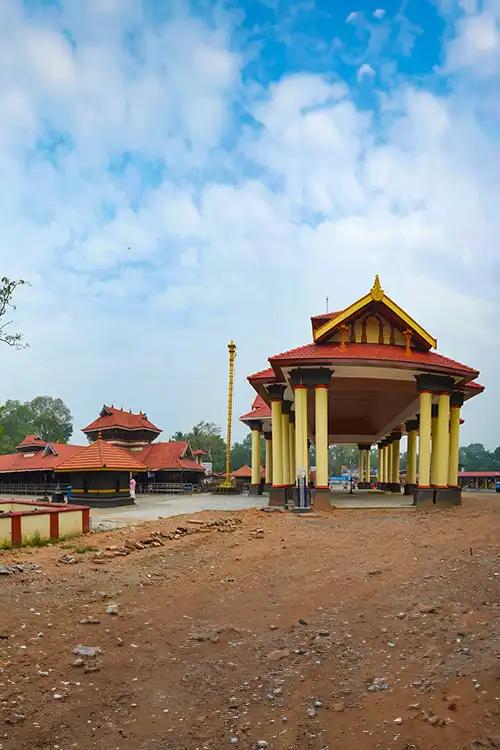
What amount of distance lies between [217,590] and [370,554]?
312cm

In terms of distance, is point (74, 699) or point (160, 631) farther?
point (160, 631)

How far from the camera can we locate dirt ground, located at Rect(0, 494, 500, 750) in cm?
473

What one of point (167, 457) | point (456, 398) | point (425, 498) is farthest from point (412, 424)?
point (167, 457)

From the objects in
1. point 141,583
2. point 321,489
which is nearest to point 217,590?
point 141,583

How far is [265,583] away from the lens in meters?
8.86

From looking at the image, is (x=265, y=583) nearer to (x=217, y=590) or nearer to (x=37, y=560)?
(x=217, y=590)

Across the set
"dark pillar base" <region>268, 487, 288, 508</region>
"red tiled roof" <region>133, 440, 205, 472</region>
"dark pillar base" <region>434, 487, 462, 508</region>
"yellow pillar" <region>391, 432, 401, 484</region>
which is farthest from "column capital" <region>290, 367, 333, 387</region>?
"red tiled roof" <region>133, 440, 205, 472</region>

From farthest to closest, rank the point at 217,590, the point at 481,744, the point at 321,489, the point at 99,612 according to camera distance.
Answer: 1. the point at 321,489
2. the point at 217,590
3. the point at 99,612
4. the point at 481,744

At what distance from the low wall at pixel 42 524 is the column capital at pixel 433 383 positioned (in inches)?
462

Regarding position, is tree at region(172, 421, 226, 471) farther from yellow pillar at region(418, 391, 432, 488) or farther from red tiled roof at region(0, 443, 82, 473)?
yellow pillar at region(418, 391, 432, 488)

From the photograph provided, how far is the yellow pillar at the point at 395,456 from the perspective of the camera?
3844 centimetres

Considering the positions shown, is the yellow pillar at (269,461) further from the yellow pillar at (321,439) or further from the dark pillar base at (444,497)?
the yellow pillar at (321,439)

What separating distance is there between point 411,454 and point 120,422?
25367mm

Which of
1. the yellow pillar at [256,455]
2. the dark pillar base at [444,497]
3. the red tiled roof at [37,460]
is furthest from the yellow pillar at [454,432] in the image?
the red tiled roof at [37,460]
